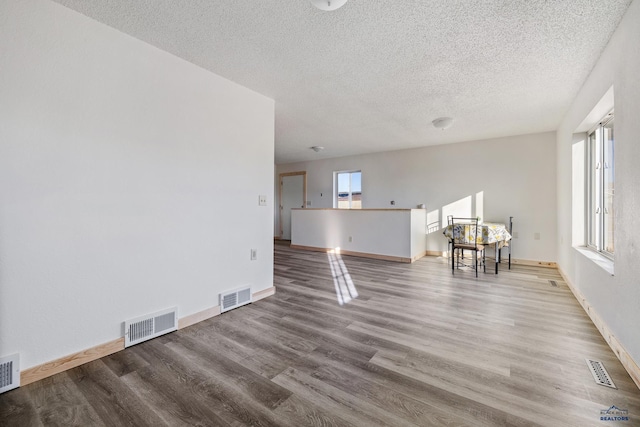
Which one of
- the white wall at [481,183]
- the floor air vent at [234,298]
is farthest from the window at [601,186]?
the floor air vent at [234,298]

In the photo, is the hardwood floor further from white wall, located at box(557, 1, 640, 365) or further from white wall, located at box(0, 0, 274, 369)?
white wall, located at box(0, 0, 274, 369)

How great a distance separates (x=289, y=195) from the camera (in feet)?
27.9

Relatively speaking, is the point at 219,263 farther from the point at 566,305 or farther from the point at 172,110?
the point at 566,305

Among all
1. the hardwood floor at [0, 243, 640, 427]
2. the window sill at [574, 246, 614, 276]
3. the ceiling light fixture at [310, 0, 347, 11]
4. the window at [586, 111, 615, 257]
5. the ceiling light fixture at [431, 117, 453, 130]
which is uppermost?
the ceiling light fixture at [431, 117, 453, 130]

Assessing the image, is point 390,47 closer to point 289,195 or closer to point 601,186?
point 601,186

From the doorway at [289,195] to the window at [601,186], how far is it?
605cm

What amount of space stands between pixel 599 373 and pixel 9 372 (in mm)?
3571

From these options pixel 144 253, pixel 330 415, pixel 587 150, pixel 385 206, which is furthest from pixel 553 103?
pixel 144 253

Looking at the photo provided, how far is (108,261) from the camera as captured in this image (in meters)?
2.02

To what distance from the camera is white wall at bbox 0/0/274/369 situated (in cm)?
166

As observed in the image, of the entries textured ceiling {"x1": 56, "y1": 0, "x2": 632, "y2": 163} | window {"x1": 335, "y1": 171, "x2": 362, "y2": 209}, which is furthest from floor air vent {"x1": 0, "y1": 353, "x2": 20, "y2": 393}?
window {"x1": 335, "y1": 171, "x2": 362, "y2": 209}

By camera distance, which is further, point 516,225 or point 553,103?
point 516,225

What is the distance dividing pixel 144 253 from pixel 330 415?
5.94 ft

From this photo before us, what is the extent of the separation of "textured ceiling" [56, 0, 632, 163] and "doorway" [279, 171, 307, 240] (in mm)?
4384
